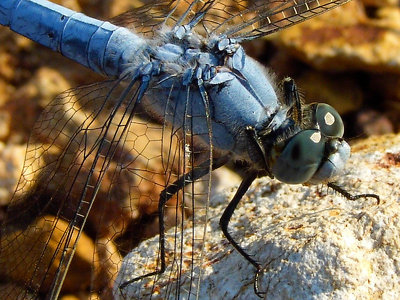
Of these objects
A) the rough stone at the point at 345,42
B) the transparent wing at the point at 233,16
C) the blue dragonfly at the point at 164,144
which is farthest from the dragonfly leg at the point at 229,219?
the rough stone at the point at 345,42

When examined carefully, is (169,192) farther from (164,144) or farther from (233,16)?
(233,16)

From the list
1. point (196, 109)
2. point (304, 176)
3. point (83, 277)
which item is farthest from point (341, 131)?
point (83, 277)

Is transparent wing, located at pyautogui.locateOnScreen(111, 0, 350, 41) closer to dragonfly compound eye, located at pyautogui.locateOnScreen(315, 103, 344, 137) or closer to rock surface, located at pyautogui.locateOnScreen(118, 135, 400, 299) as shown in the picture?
dragonfly compound eye, located at pyautogui.locateOnScreen(315, 103, 344, 137)

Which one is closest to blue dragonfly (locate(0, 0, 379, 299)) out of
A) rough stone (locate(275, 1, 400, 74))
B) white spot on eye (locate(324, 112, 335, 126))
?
white spot on eye (locate(324, 112, 335, 126))

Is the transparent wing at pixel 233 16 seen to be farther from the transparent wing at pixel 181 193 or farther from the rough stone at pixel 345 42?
the rough stone at pixel 345 42

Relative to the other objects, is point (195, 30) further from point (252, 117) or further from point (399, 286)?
point (399, 286)

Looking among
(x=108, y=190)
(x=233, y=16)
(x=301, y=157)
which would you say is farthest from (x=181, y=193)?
(x=233, y=16)
